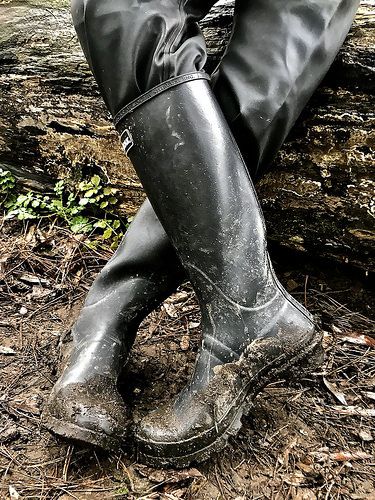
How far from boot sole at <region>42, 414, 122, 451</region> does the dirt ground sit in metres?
0.09

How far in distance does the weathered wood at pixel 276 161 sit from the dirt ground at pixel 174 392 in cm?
23

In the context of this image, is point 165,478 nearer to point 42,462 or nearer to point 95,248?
point 42,462

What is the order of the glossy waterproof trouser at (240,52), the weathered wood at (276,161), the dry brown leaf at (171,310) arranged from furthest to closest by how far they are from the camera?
the dry brown leaf at (171,310) → the weathered wood at (276,161) → the glossy waterproof trouser at (240,52)

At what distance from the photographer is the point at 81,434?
1241mm

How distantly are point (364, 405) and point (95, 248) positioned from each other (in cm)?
112

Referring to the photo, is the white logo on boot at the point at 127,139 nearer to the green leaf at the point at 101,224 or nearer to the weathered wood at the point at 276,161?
the weathered wood at the point at 276,161

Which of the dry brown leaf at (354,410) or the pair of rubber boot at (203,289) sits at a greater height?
the pair of rubber boot at (203,289)

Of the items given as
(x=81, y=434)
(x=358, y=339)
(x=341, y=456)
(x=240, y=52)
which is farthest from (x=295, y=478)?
(x=240, y=52)

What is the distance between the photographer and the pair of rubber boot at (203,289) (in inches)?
49.6

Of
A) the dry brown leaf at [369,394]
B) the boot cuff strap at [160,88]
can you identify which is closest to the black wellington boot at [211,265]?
the boot cuff strap at [160,88]

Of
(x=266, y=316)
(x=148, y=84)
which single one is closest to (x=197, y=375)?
(x=266, y=316)

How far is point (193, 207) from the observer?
128 cm

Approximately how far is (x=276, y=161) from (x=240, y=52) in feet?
1.48

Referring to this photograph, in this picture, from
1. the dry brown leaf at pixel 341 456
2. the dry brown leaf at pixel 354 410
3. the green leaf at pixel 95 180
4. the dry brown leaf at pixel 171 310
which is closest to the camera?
the dry brown leaf at pixel 341 456
